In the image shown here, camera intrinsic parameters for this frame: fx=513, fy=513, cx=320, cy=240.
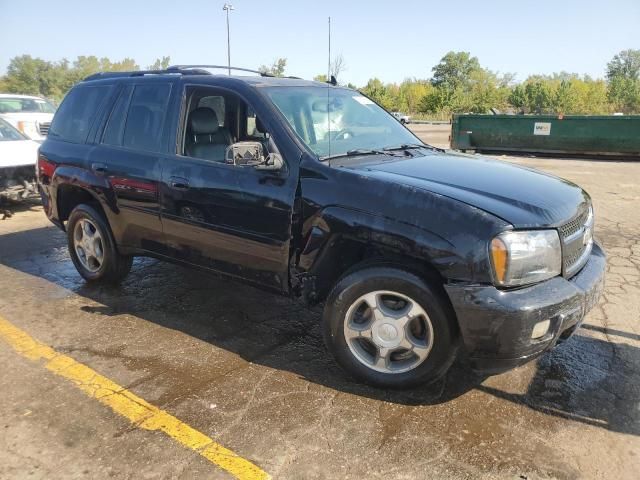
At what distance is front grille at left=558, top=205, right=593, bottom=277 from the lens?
111 inches

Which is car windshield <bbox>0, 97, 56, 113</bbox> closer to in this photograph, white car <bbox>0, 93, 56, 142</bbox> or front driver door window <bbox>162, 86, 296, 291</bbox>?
white car <bbox>0, 93, 56, 142</bbox>

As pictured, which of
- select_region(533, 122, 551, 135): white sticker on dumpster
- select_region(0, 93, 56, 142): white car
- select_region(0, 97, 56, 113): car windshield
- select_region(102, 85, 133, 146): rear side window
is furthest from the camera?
select_region(533, 122, 551, 135): white sticker on dumpster

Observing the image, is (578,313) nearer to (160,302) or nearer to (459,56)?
(160,302)

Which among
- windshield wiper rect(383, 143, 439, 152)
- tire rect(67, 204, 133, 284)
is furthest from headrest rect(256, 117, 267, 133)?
tire rect(67, 204, 133, 284)

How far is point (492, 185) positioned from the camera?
9.97 feet

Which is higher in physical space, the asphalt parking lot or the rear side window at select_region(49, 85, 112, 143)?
the rear side window at select_region(49, 85, 112, 143)

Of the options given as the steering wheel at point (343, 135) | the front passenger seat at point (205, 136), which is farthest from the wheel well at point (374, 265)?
the front passenger seat at point (205, 136)

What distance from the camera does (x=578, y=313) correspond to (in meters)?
2.79

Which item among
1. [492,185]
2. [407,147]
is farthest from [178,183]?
[492,185]

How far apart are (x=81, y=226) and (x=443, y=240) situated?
358 cm

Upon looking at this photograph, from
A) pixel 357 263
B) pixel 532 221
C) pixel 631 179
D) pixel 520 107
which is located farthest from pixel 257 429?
pixel 520 107

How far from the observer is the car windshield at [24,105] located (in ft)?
40.0

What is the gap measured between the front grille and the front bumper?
141mm

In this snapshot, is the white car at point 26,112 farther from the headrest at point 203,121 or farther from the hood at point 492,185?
the hood at point 492,185
